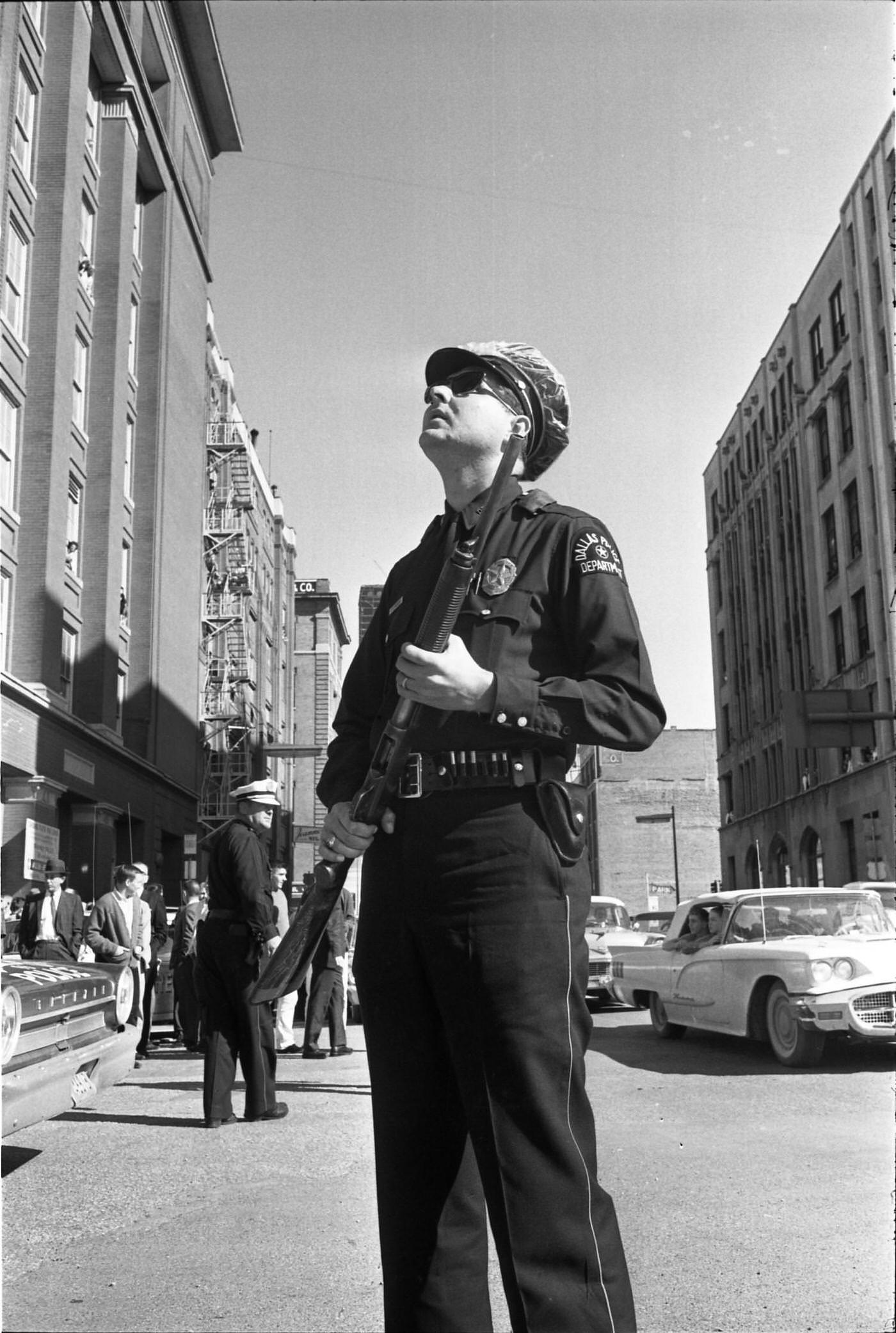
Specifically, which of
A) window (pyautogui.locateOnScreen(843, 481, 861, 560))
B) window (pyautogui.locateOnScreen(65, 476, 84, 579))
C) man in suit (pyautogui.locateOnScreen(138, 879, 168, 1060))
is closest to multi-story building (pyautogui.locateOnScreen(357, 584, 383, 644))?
man in suit (pyautogui.locateOnScreen(138, 879, 168, 1060))

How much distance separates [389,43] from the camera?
279cm

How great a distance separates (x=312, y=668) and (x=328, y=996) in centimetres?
6438

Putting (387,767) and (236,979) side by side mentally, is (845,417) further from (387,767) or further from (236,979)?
(387,767)

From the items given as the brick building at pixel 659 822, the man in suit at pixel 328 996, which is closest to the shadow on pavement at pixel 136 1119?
the man in suit at pixel 328 996

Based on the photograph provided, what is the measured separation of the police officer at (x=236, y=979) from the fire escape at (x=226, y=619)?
4078 centimetres

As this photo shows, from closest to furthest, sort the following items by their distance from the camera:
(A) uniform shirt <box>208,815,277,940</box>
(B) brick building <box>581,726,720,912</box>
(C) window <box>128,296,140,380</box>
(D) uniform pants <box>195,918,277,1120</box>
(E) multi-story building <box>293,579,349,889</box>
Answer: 1. (D) uniform pants <box>195,918,277,1120</box>
2. (A) uniform shirt <box>208,815,277,940</box>
3. (C) window <box>128,296,140,380</box>
4. (E) multi-story building <box>293,579,349,889</box>
5. (B) brick building <box>581,726,720,912</box>

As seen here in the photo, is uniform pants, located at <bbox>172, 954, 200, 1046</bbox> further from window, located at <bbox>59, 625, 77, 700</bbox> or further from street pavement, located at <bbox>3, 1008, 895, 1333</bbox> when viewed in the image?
window, located at <bbox>59, 625, 77, 700</bbox>

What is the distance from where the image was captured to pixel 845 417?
134 ft

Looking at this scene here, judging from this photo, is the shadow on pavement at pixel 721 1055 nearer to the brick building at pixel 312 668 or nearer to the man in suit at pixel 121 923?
the man in suit at pixel 121 923

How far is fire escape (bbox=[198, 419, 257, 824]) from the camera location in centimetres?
4800

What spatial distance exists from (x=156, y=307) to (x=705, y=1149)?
3591 centimetres

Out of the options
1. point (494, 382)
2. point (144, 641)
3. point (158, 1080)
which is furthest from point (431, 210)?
point (144, 641)

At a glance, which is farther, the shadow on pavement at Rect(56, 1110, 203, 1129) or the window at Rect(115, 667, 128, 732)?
the window at Rect(115, 667, 128, 732)

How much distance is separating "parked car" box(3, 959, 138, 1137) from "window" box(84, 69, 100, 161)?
30.7 metres
